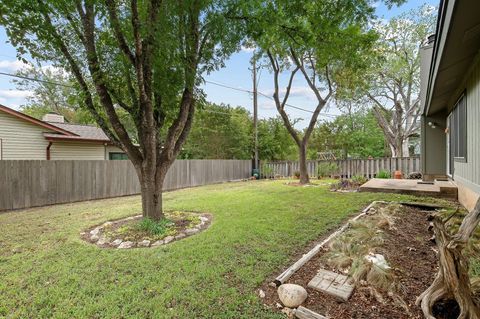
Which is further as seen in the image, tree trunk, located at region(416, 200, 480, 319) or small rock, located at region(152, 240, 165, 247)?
small rock, located at region(152, 240, 165, 247)

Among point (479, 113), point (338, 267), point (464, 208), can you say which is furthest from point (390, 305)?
point (464, 208)

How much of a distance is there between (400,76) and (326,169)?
31.4 feet

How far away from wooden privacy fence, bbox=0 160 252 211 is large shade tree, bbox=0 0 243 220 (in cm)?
381

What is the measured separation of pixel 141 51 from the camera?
367cm

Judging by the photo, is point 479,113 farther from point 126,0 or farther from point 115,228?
point 115,228

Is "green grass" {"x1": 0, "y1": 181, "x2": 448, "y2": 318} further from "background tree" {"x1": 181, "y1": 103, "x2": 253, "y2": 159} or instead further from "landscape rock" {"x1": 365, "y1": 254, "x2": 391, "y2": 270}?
"background tree" {"x1": 181, "y1": 103, "x2": 253, "y2": 159}

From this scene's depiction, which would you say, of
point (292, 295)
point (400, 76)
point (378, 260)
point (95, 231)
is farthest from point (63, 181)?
point (400, 76)

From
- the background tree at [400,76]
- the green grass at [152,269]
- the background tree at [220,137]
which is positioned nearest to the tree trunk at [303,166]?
the green grass at [152,269]

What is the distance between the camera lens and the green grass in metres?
2.04

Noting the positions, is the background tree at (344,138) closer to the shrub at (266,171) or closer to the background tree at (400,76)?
the background tree at (400,76)

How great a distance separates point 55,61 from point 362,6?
5.17 metres

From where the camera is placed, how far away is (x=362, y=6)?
3.97 m

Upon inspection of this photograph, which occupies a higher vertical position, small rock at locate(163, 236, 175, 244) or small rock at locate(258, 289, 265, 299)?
small rock at locate(163, 236, 175, 244)

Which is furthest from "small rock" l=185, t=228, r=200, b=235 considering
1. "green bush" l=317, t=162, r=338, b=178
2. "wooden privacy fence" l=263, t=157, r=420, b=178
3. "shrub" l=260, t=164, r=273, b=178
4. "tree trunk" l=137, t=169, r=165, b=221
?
"shrub" l=260, t=164, r=273, b=178
